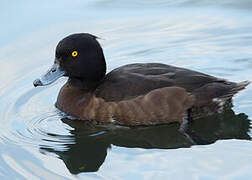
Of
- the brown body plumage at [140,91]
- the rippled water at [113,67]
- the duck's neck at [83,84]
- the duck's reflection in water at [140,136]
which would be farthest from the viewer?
the duck's neck at [83,84]

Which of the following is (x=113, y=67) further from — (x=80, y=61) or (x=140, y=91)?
(x=140, y=91)

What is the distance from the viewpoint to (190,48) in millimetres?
8961

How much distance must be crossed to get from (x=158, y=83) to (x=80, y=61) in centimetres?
101

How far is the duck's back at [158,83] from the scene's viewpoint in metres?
6.95

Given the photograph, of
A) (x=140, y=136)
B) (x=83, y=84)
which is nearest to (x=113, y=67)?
(x=83, y=84)

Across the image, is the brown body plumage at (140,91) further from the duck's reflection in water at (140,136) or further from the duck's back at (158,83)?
the duck's reflection in water at (140,136)

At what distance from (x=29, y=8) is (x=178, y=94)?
4.36 meters

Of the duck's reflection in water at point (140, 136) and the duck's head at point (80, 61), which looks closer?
the duck's reflection in water at point (140, 136)

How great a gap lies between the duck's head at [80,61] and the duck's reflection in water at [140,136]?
1.80ft

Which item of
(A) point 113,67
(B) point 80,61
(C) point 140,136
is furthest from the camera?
(A) point 113,67

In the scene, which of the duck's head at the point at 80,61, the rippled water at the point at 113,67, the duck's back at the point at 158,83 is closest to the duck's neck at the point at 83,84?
the duck's head at the point at 80,61

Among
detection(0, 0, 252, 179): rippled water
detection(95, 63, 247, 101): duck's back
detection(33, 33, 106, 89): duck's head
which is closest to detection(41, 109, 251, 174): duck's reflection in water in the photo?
detection(0, 0, 252, 179): rippled water

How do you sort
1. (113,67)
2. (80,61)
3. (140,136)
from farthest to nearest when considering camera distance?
(113,67)
(80,61)
(140,136)

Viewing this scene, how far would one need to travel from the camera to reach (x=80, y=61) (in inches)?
290
